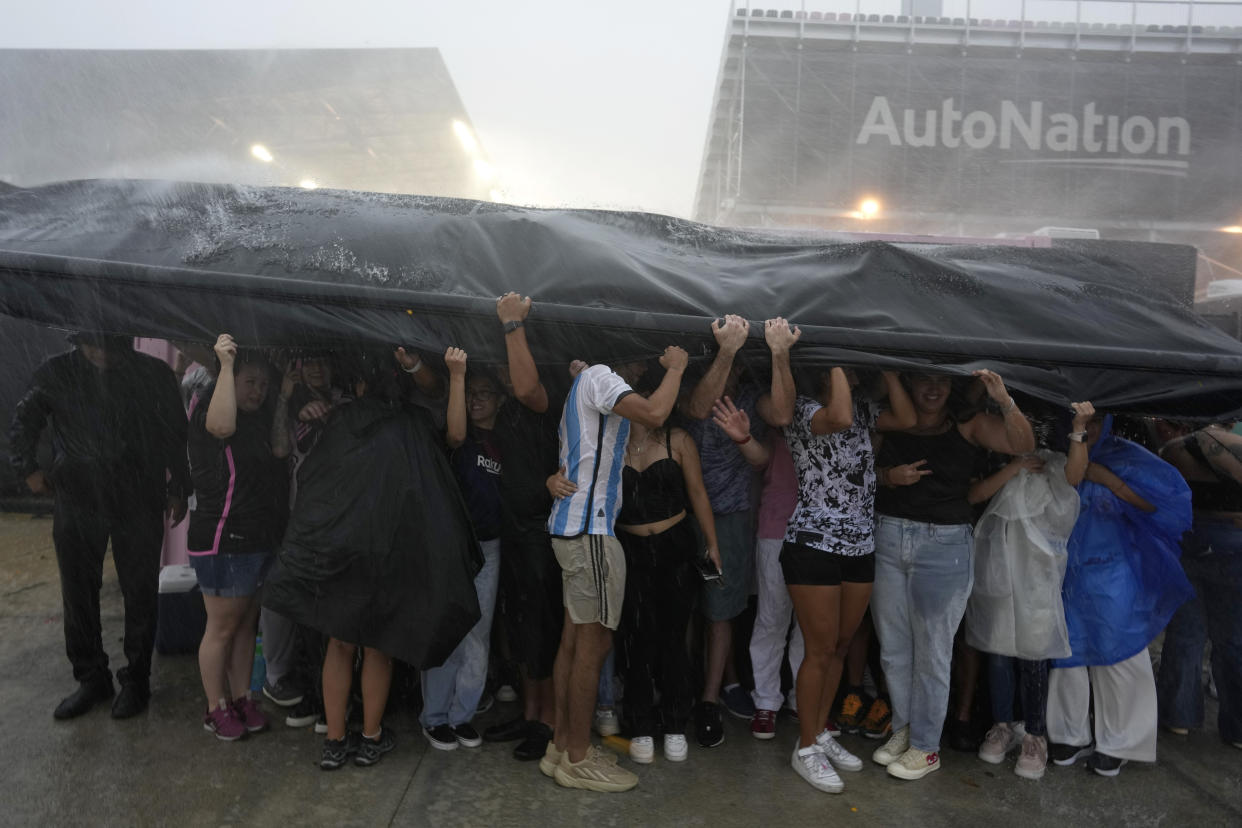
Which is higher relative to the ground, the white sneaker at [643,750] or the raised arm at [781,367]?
the raised arm at [781,367]

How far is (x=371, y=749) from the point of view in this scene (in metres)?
3.21

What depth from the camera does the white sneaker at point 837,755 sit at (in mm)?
3318

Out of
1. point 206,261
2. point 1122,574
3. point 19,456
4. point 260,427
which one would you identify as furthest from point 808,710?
point 19,456

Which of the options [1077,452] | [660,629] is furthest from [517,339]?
[1077,452]

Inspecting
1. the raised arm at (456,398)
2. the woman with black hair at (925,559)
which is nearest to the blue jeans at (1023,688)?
the woman with black hair at (925,559)

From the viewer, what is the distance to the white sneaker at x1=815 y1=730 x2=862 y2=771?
3318 millimetres

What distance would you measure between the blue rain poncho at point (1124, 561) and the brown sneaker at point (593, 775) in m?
2.01

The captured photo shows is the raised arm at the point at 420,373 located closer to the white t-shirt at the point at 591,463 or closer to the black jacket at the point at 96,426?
the white t-shirt at the point at 591,463

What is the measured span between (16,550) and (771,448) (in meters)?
6.12

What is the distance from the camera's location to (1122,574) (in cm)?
342

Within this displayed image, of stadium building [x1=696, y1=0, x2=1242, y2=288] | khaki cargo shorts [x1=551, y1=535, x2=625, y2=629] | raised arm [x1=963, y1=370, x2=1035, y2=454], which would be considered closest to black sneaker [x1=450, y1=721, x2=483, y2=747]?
khaki cargo shorts [x1=551, y1=535, x2=625, y2=629]

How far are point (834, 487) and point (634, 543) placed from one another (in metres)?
0.87

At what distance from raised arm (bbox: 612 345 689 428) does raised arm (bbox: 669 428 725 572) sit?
45cm

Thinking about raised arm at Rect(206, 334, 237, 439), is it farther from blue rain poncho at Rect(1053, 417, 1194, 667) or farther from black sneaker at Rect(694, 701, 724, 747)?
blue rain poncho at Rect(1053, 417, 1194, 667)
